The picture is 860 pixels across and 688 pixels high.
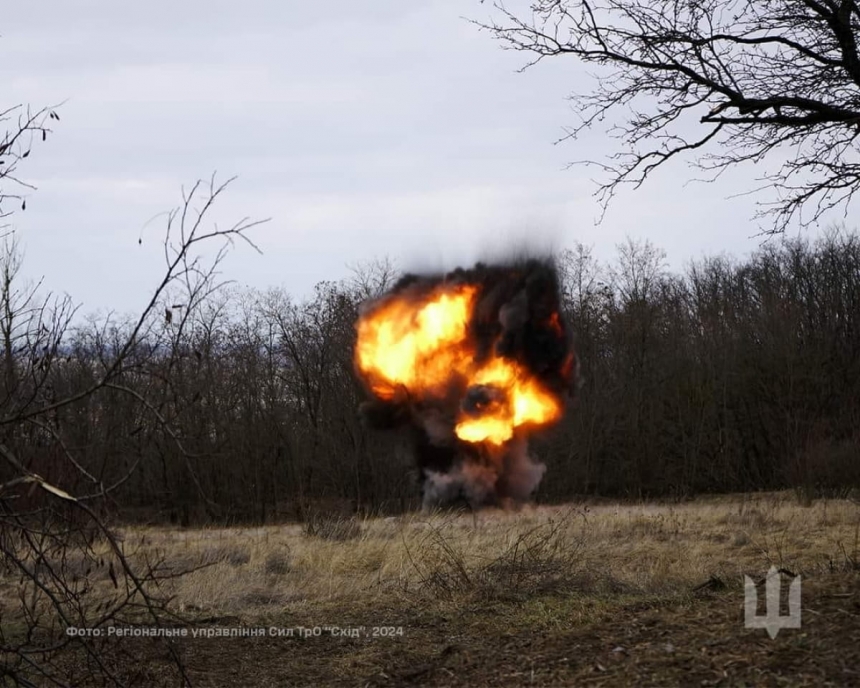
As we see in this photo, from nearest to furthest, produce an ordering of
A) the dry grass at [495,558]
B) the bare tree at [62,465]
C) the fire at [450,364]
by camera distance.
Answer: the bare tree at [62,465] < the dry grass at [495,558] < the fire at [450,364]

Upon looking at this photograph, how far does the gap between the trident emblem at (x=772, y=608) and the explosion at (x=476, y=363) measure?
23.2 metres

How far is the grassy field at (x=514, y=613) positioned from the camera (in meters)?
5.55

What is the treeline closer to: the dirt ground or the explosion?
the explosion

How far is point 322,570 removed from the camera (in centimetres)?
1245

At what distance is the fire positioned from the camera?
3036 cm

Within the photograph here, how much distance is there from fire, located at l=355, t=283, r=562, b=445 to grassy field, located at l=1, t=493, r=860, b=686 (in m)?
14.7

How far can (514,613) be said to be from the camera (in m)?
8.22

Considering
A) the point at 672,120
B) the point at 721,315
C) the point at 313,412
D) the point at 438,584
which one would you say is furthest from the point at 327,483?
the point at 672,120

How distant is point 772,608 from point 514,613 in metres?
2.62

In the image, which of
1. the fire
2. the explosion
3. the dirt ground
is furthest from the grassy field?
the explosion

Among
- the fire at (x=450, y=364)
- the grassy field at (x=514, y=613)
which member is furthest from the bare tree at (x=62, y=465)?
the fire at (x=450, y=364)

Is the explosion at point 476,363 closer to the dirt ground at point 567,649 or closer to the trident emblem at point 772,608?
the dirt ground at point 567,649

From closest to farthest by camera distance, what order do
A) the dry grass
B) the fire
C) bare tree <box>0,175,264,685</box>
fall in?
bare tree <box>0,175,264,685</box>, the dry grass, the fire

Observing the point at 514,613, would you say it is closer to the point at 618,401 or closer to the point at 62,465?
the point at 62,465
